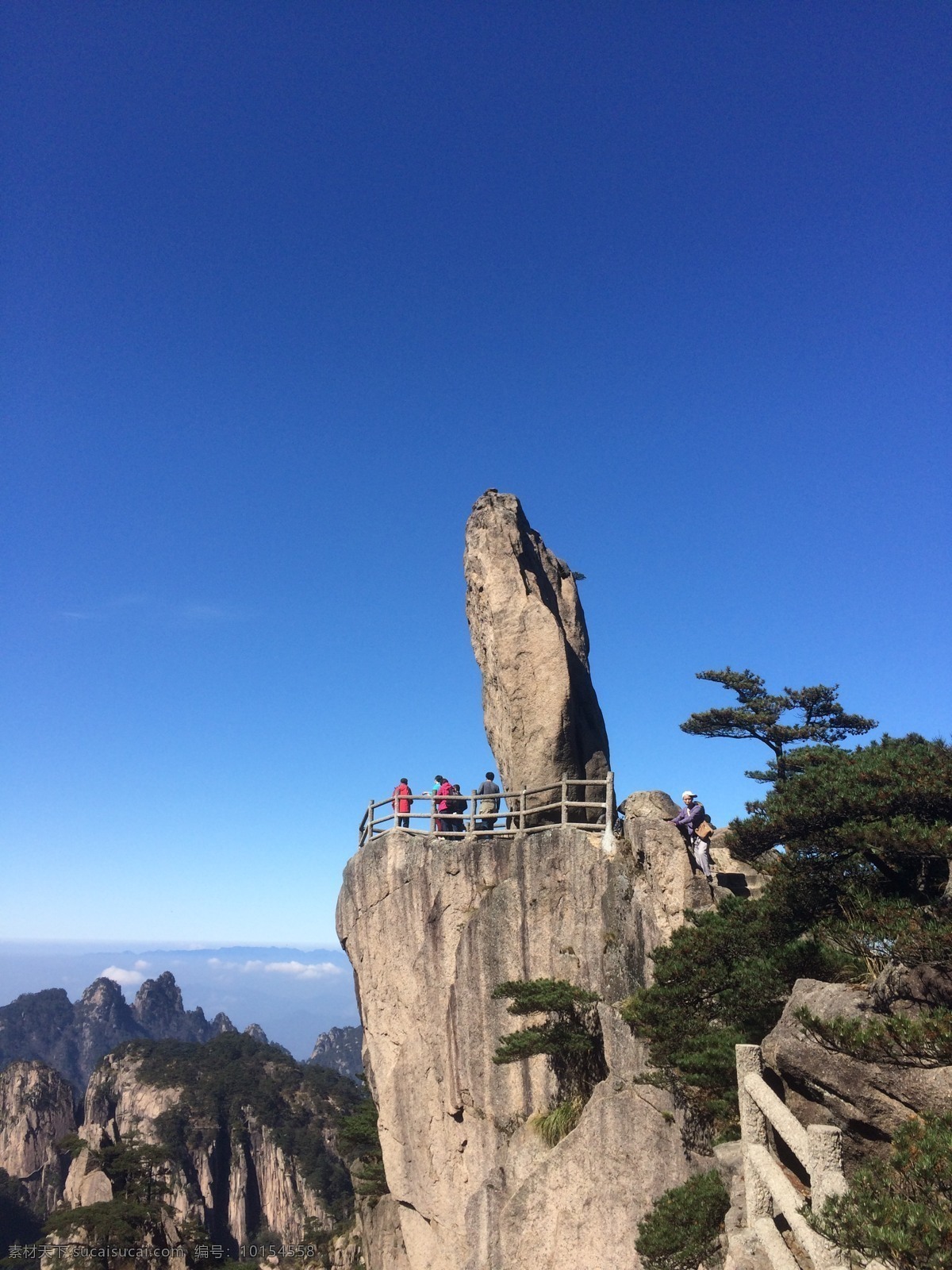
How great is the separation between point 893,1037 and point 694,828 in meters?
10.2

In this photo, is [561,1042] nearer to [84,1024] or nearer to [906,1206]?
[906,1206]

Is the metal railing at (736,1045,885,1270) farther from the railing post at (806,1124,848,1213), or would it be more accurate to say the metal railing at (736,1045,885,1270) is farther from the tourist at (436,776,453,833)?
the tourist at (436,776,453,833)

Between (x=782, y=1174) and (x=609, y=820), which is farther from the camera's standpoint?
(x=609, y=820)

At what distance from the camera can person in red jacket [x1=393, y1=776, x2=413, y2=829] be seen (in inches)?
861

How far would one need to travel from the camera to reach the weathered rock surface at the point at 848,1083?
7.37m

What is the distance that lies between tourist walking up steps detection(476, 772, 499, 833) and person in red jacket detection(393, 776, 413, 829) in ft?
6.71

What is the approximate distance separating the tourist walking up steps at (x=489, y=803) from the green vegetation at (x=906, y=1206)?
14.4 m

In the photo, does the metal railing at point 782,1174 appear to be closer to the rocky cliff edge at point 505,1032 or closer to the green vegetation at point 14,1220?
the rocky cliff edge at point 505,1032

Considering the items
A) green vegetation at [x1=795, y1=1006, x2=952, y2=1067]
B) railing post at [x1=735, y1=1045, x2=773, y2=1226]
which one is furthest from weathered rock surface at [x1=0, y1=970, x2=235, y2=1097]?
green vegetation at [x1=795, y1=1006, x2=952, y2=1067]

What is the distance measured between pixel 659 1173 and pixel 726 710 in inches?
580

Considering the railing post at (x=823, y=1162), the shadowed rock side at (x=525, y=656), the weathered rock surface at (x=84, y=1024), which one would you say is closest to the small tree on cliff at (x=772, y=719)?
the shadowed rock side at (x=525, y=656)

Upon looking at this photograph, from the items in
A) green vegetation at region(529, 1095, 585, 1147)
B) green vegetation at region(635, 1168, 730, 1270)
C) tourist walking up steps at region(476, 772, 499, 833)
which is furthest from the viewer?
tourist walking up steps at region(476, 772, 499, 833)

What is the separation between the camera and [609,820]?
1872 cm

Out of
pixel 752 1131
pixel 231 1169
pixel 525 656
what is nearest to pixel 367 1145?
pixel 525 656
